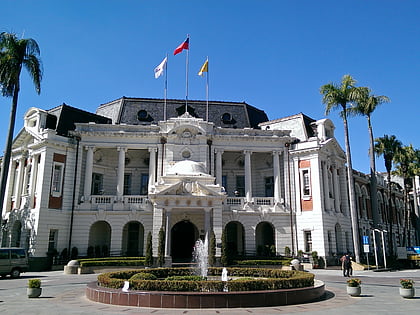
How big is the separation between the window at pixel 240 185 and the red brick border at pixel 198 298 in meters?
26.2

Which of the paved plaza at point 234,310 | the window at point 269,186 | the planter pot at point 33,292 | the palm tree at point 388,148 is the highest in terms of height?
the palm tree at point 388,148

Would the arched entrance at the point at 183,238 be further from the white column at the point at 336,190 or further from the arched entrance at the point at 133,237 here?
the white column at the point at 336,190

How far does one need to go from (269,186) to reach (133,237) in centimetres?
1569

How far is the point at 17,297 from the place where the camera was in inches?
619

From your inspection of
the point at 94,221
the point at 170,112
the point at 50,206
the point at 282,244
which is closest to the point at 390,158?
the point at 282,244

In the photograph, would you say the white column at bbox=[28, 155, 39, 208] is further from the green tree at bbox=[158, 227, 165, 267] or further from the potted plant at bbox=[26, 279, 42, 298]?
the potted plant at bbox=[26, 279, 42, 298]

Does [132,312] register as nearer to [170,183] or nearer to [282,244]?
[170,183]

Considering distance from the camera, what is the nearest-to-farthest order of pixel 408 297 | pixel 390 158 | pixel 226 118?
1. pixel 408 297
2. pixel 226 118
3. pixel 390 158

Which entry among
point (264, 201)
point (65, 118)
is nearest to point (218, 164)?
point (264, 201)

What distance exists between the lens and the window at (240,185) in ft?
133

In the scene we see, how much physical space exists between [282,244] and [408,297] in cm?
2118

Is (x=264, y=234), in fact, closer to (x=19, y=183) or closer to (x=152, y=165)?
(x=152, y=165)

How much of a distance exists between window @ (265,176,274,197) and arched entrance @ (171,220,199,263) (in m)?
9.49

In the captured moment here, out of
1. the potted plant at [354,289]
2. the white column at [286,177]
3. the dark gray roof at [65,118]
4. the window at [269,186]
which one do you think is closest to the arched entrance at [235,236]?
the window at [269,186]
